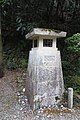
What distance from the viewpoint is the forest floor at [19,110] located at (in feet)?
13.5

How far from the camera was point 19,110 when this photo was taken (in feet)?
14.6

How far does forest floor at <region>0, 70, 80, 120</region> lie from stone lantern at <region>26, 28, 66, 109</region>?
0.25 m

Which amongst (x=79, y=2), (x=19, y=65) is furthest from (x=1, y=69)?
(x=79, y=2)

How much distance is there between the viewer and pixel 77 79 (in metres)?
5.88

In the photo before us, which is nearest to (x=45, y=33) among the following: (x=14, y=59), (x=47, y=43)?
(x=47, y=43)

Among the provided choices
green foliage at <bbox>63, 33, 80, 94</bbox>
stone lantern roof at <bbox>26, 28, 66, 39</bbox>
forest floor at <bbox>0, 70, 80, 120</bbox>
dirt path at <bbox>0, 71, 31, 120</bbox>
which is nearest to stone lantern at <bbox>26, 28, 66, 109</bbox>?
stone lantern roof at <bbox>26, 28, 66, 39</bbox>

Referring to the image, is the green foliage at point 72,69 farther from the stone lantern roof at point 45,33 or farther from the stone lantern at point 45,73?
the stone lantern roof at point 45,33

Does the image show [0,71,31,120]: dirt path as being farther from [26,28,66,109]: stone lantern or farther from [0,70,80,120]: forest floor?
[26,28,66,109]: stone lantern

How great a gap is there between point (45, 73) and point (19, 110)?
3.36 feet

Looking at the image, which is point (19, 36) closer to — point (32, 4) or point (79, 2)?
point (32, 4)

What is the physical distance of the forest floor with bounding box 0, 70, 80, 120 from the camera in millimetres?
→ 4129

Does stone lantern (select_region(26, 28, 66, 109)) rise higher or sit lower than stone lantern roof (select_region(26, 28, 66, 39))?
lower

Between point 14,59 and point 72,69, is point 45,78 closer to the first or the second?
point 72,69

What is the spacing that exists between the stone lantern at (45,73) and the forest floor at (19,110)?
0.25 m
